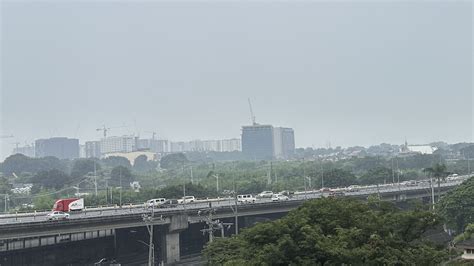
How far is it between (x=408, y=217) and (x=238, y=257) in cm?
856

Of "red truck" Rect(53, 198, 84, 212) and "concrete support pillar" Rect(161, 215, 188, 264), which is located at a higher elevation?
"red truck" Rect(53, 198, 84, 212)

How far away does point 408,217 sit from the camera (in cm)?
3138

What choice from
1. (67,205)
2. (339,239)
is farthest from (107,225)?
(339,239)

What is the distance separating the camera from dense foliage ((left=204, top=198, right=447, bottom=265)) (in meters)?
27.8

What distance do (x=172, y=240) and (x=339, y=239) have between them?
38053 millimetres

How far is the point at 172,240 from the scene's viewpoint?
2544 inches

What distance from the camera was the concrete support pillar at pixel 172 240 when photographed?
208ft

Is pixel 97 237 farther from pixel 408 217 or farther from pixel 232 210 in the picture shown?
pixel 408 217

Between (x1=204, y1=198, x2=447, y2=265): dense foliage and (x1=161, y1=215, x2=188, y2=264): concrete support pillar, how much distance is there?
28975 millimetres

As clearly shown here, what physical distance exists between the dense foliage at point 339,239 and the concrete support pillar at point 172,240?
28975mm

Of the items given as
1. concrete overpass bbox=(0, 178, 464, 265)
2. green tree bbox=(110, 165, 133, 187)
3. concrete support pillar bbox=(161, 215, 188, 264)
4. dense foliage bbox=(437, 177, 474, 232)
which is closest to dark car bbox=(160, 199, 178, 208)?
concrete overpass bbox=(0, 178, 464, 265)

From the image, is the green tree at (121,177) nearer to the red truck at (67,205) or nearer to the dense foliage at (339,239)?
the red truck at (67,205)

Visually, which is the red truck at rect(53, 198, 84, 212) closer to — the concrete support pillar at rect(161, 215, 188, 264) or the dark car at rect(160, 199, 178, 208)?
the dark car at rect(160, 199, 178, 208)

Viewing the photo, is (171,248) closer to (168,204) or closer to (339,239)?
(168,204)
